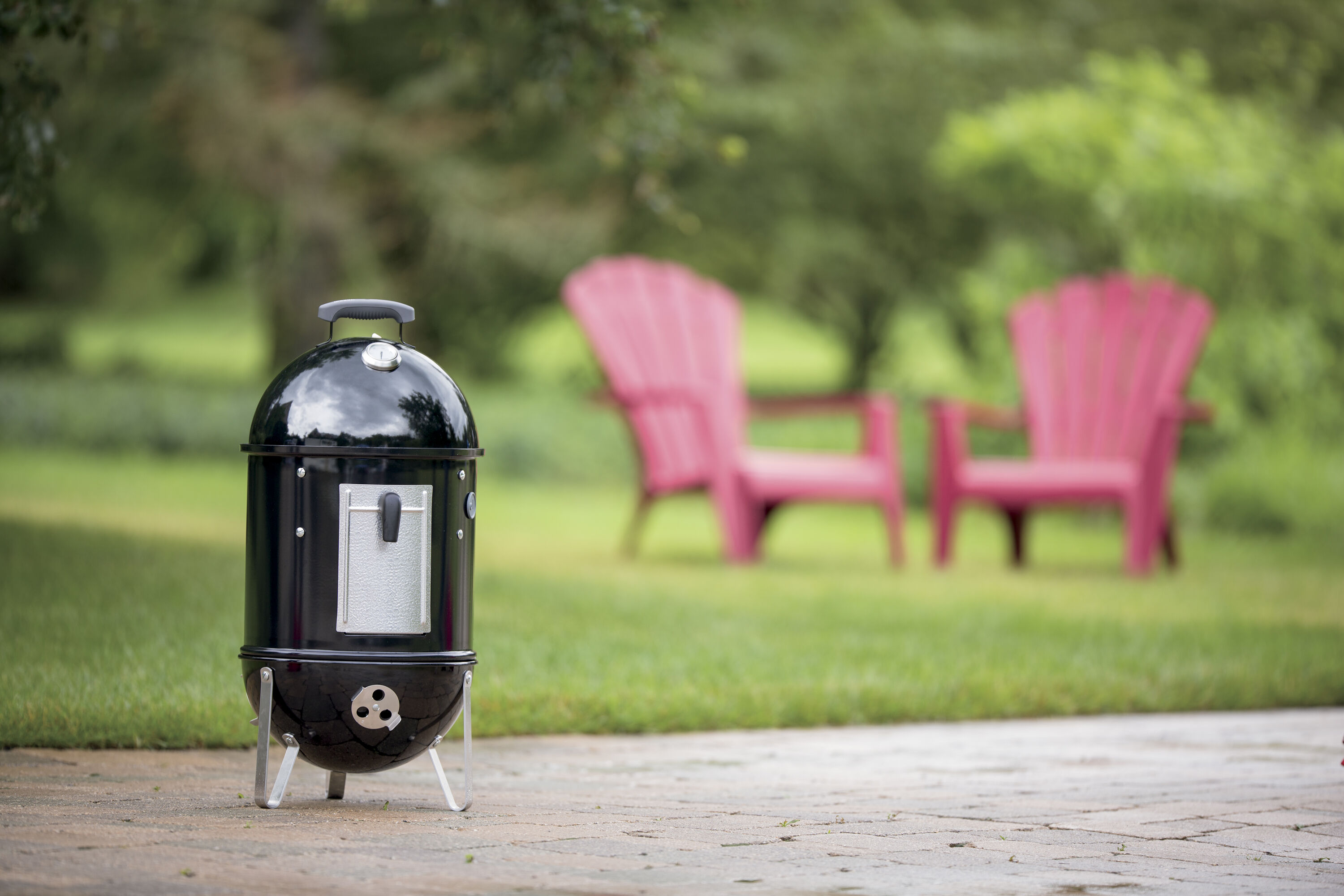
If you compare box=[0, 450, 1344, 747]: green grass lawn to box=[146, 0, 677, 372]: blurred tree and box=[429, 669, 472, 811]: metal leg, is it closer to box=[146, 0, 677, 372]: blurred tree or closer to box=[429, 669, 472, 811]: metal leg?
box=[429, 669, 472, 811]: metal leg

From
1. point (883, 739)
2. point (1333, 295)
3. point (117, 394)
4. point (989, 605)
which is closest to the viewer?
point (883, 739)

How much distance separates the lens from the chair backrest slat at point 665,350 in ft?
27.6

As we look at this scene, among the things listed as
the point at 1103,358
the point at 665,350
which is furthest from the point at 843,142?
the point at 665,350

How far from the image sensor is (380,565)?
3.27 meters

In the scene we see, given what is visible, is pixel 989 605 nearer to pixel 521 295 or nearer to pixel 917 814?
pixel 917 814

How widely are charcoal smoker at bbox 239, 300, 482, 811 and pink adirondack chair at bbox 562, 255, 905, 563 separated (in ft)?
15.4

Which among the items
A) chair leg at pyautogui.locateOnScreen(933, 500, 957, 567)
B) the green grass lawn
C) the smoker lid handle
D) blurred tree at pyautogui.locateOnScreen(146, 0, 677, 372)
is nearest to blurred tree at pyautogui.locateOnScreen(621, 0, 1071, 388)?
blurred tree at pyautogui.locateOnScreen(146, 0, 677, 372)

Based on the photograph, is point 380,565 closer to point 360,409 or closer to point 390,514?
point 390,514

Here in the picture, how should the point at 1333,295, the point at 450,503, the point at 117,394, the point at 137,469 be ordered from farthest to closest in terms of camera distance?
the point at 117,394
the point at 137,469
the point at 1333,295
the point at 450,503

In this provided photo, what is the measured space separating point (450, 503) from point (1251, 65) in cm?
1489

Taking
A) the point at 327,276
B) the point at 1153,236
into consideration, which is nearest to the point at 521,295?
the point at 327,276

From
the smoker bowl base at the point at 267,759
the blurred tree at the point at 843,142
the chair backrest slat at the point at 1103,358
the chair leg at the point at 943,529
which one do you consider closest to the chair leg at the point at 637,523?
the chair leg at the point at 943,529

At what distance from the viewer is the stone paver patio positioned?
9.04 feet

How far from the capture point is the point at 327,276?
15.7 meters
